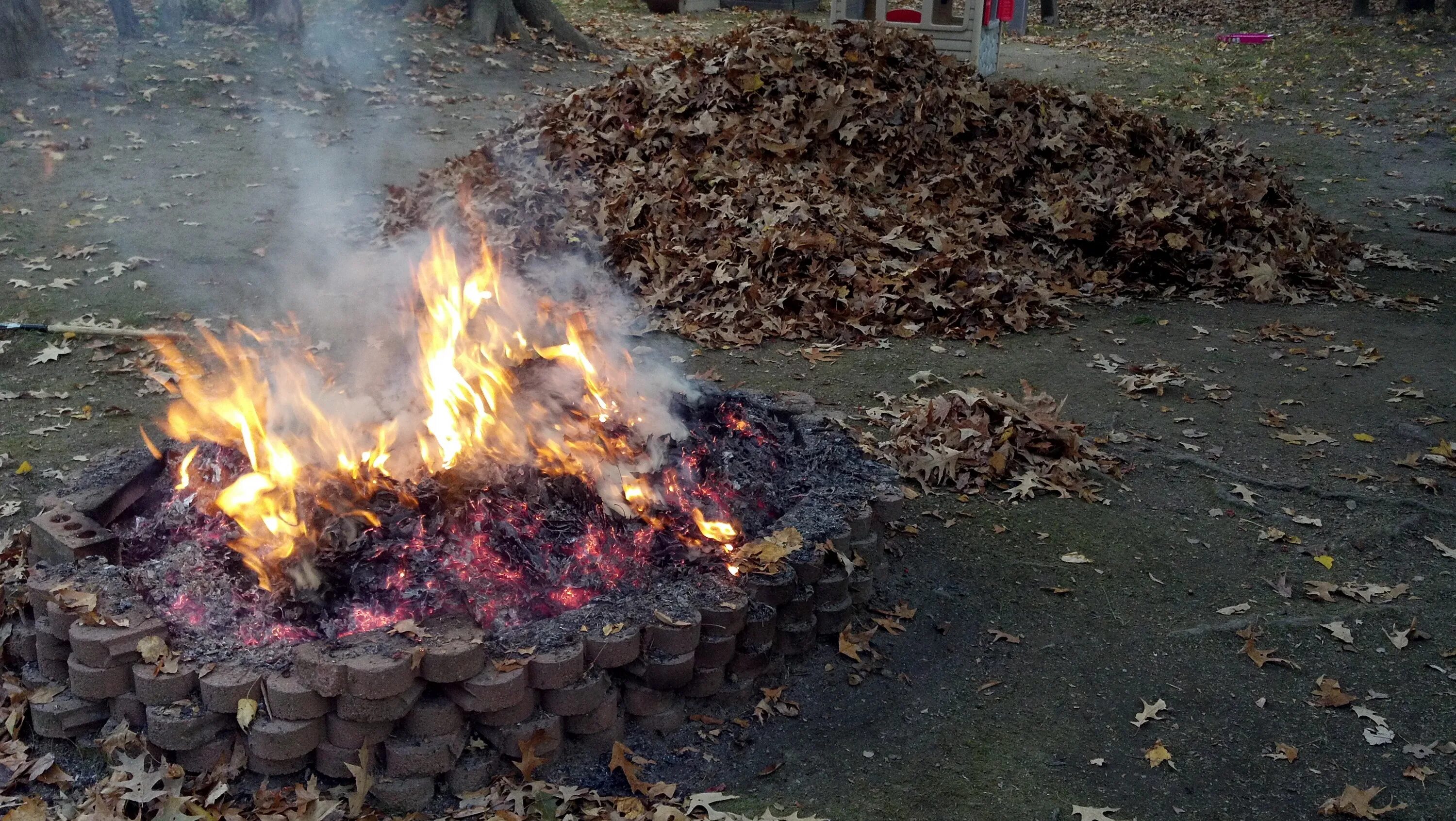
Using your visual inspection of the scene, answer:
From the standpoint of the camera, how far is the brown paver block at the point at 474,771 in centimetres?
382

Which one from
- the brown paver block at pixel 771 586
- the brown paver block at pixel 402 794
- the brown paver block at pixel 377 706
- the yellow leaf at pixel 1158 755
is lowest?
the yellow leaf at pixel 1158 755

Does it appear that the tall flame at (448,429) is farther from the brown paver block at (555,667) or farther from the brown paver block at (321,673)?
the brown paver block at (555,667)

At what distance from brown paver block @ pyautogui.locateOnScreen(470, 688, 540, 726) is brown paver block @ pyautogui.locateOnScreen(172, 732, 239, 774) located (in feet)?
2.78

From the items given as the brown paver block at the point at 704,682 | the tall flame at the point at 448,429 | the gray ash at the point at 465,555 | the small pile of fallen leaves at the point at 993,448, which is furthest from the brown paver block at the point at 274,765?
the small pile of fallen leaves at the point at 993,448

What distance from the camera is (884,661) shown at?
15.2 ft

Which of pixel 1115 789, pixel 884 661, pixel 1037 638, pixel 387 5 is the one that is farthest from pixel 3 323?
pixel 387 5

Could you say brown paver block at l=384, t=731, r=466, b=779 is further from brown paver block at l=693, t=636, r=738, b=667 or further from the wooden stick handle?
the wooden stick handle

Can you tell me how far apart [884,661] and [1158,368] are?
431cm

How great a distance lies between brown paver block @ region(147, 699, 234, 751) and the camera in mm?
3701

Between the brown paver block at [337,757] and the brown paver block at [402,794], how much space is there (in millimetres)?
99

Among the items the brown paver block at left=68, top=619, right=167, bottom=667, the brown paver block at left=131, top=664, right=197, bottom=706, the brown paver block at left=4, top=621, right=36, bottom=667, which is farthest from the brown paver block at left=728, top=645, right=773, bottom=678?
the brown paver block at left=4, top=621, right=36, bottom=667

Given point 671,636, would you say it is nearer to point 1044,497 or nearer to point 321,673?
point 321,673

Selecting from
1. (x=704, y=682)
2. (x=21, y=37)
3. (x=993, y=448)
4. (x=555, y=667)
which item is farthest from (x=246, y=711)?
(x=21, y=37)

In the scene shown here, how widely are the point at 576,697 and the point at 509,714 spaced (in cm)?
24
